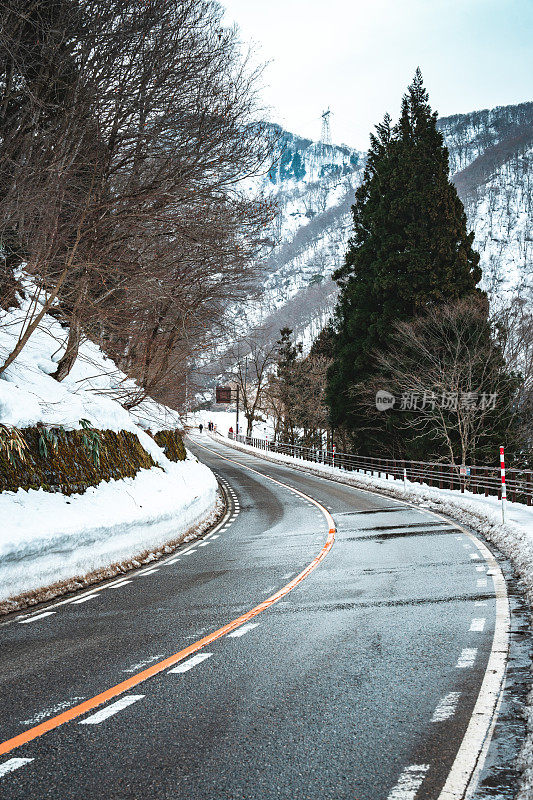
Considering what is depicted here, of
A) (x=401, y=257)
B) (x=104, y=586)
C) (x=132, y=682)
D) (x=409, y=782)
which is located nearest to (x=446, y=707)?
(x=409, y=782)

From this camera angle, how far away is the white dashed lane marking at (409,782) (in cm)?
342

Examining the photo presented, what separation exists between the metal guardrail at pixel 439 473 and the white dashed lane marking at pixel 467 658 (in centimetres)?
1285

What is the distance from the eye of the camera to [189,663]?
5848mm

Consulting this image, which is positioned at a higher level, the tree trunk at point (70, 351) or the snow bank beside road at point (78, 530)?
the tree trunk at point (70, 351)

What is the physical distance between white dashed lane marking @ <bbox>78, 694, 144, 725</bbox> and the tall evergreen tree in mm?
30047

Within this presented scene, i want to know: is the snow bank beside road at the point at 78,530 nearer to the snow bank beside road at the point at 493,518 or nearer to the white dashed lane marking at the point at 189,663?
the white dashed lane marking at the point at 189,663

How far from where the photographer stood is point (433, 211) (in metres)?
33.2

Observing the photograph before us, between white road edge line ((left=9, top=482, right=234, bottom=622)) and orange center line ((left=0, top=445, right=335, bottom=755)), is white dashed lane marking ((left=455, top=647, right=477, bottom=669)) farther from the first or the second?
white road edge line ((left=9, top=482, right=234, bottom=622))

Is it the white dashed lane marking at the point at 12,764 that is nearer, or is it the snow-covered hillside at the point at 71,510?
the white dashed lane marking at the point at 12,764

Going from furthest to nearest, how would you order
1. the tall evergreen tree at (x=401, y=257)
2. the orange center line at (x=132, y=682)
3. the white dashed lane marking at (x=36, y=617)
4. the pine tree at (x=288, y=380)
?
the pine tree at (x=288, y=380), the tall evergreen tree at (x=401, y=257), the white dashed lane marking at (x=36, y=617), the orange center line at (x=132, y=682)

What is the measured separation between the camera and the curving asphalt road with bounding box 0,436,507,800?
3684 millimetres

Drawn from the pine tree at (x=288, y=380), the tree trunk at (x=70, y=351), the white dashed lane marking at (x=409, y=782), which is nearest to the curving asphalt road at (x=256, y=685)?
the white dashed lane marking at (x=409, y=782)

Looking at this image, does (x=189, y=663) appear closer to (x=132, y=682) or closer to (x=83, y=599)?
(x=132, y=682)

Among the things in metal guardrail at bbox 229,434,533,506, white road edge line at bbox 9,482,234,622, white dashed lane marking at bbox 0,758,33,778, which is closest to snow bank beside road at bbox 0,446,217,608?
white road edge line at bbox 9,482,234,622
